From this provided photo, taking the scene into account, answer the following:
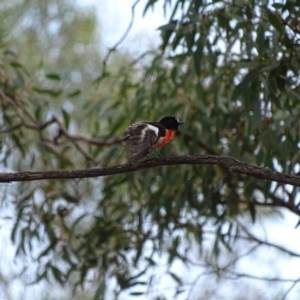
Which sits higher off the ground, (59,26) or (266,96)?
(59,26)

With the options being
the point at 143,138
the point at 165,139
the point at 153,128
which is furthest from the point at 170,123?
the point at 143,138

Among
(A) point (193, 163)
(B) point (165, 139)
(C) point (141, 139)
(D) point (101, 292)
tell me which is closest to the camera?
(A) point (193, 163)

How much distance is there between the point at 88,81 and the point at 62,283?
10.3 feet

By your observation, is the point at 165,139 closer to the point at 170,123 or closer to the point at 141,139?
the point at 170,123

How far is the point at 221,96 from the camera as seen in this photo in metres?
5.71

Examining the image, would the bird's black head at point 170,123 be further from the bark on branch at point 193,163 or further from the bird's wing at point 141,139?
the bark on branch at point 193,163

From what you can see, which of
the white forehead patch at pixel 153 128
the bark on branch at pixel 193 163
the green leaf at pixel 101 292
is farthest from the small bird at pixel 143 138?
the green leaf at pixel 101 292

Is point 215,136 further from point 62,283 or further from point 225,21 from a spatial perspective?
point 62,283

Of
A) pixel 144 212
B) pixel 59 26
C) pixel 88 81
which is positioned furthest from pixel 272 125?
pixel 59 26

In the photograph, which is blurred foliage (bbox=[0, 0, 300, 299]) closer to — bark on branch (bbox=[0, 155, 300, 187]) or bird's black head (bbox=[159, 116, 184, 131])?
bird's black head (bbox=[159, 116, 184, 131])

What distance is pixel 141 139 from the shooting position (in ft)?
12.3

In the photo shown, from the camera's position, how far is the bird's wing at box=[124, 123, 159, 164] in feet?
11.7

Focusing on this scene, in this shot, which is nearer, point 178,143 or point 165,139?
point 165,139

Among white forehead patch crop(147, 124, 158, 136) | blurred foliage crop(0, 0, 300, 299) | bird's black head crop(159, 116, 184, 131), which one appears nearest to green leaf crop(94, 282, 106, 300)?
blurred foliage crop(0, 0, 300, 299)
